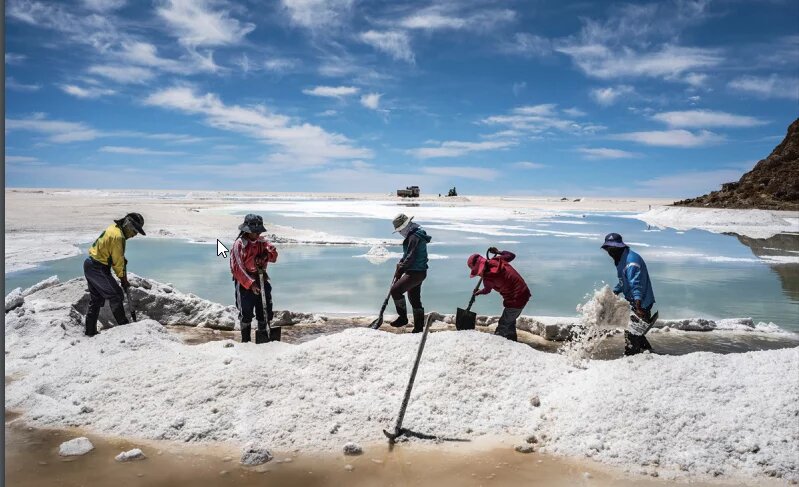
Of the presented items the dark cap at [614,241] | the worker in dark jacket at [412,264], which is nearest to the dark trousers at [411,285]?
the worker in dark jacket at [412,264]

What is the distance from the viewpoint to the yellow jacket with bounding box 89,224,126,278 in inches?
242

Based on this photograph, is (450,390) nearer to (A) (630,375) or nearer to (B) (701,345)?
(A) (630,375)

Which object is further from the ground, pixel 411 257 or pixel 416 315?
pixel 411 257

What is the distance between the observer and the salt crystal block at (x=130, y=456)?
12.2 feet

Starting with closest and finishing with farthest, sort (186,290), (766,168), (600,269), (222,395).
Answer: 1. (222,395)
2. (186,290)
3. (600,269)
4. (766,168)

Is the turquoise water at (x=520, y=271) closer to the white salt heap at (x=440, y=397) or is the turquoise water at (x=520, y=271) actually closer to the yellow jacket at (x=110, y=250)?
the yellow jacket at (x=110, y=250)

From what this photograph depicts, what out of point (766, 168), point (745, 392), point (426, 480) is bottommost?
point (426, 480)

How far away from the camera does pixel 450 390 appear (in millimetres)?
4656

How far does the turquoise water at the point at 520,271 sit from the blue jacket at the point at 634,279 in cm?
328

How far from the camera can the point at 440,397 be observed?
457 centimetres

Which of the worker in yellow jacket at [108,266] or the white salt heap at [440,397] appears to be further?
the worker in yellow jacket at [108,266]

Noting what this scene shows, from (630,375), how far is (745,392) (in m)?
0.80

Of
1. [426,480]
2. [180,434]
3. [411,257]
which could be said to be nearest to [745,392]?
[426,480]

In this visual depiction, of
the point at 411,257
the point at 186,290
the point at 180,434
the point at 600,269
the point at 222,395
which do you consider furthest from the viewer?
the point at 600,269
